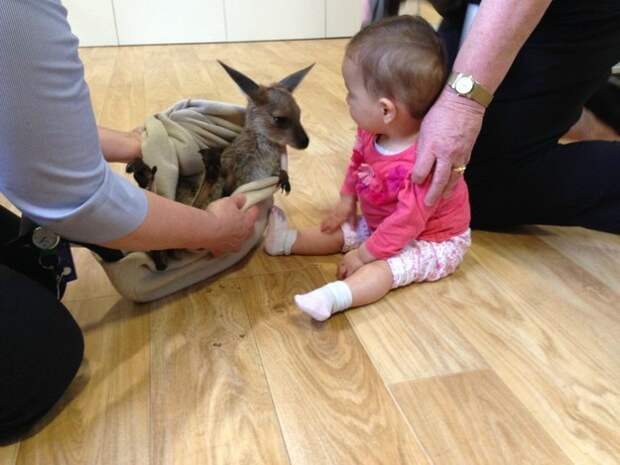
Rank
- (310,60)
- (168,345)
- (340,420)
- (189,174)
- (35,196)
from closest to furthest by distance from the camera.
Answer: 1. (35,196)
2. (340,420)
3. (168,345)
4. (189,174)
5. (310,60)

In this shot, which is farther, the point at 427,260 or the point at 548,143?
Result: the point at 548,143

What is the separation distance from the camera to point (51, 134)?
1.86 ft

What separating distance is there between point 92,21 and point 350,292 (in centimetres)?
316

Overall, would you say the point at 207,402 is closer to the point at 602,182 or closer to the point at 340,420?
the point at 340,420

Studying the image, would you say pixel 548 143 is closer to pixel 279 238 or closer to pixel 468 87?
pixel 468 87

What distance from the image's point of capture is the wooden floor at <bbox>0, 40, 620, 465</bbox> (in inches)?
26.7

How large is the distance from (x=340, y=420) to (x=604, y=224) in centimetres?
72

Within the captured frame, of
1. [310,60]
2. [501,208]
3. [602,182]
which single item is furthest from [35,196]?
[310,60]

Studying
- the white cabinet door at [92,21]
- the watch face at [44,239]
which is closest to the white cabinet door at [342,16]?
the white cabinet door at [92,21]

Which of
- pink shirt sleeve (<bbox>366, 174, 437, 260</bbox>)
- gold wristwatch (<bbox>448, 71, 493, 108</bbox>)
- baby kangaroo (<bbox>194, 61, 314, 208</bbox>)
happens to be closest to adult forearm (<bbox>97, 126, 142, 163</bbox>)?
baby kangaroo (<bbox>194, 61, 314, 208</bbox>)

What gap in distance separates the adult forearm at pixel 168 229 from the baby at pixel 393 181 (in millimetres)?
181

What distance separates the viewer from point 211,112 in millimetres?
1118

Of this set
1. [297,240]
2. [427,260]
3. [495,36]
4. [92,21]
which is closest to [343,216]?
[297,240]

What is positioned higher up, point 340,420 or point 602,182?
point 602,182
